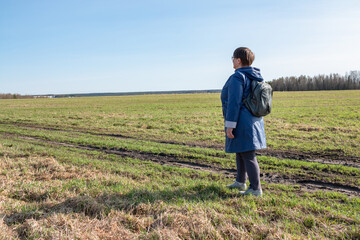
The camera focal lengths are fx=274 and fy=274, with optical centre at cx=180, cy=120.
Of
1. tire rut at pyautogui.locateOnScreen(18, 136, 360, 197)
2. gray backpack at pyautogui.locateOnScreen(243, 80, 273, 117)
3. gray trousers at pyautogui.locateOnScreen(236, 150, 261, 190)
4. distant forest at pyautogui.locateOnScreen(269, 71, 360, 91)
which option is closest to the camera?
gray backpack at pyautogui.locateOnScreen(243, 80, 273, 117)

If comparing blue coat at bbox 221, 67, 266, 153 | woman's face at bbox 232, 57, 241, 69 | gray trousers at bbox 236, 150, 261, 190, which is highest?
woman's face at bbox 232, 57, 241, 69

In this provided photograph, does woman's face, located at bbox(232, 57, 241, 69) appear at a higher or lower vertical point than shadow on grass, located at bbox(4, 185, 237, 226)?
higher

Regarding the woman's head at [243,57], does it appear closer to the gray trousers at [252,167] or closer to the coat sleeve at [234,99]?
the coat sleeve at [234,99]

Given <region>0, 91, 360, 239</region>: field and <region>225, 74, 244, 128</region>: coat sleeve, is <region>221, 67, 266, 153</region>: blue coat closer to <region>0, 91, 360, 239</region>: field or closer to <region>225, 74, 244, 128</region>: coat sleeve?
<region>225, 74, 244, 128</region>: coat sleeve

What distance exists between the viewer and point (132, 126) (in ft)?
56.0

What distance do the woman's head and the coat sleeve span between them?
0.88 feet

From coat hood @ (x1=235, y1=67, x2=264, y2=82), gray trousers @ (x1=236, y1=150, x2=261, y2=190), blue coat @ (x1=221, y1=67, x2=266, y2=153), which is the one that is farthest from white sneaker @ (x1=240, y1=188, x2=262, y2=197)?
coat hood @ (x1=235, y1=67, x2=264, y2=82)

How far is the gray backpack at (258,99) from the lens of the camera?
4379 mm

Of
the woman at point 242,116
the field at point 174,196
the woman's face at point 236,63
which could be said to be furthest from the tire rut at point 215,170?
the woman's face at point 236,63

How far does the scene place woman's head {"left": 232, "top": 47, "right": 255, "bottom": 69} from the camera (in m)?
4.54

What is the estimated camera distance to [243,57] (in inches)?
179

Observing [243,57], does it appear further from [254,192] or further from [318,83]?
[318,83]

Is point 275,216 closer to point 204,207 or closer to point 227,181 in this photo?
point 204,207

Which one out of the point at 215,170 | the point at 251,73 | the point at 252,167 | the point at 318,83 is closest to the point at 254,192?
the point at 252,167
